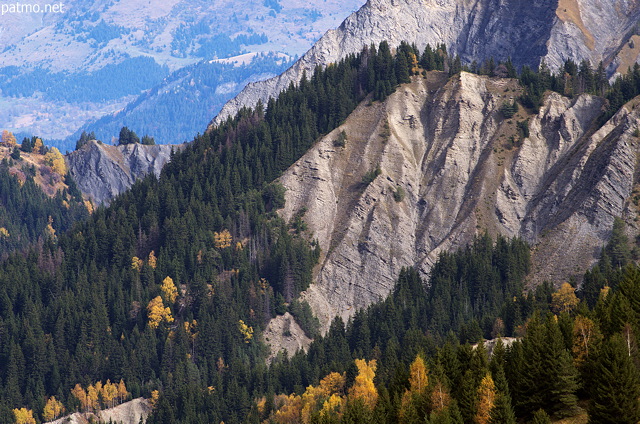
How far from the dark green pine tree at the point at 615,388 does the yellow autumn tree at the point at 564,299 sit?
7890 cm

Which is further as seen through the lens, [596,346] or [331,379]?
[331,379]

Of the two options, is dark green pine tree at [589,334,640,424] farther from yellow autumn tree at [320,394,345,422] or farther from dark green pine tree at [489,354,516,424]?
yellow autumn tree at [320,394,345,422]

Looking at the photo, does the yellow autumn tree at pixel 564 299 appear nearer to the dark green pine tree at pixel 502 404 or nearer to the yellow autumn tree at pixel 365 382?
the yellow autumn tree at pixel 365 382

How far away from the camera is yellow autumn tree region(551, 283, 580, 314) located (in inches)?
7598

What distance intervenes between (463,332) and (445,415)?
6989 centimetres

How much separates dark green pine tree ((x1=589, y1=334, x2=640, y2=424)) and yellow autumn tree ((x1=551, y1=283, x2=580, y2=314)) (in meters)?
78.9

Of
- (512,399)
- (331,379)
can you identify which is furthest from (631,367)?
(331,379)

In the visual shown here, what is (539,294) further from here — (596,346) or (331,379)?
(596,346)

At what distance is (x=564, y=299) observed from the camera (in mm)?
195125

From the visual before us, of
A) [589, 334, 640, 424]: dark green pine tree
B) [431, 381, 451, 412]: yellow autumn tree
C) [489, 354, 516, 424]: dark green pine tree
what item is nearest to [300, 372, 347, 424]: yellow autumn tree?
[431, 381, 451, 412]: yellow autumn tree

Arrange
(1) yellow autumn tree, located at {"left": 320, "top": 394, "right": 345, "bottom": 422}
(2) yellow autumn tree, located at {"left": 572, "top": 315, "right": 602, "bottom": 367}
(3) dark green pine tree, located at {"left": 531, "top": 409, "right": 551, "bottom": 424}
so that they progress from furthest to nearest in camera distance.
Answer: (1) yellow autumn tree, located at {"left": 320, "top": 394, "right": 345, "bottom": 422} < (2) yellow autumn tree, located at {"left": 572, "top": 315, "right": 602, "bottom": 367} < (3) dark green pine tree, located at {"left": 531, "top": 409, "right": 551, "bottom": 424}

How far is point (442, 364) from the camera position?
137 meters

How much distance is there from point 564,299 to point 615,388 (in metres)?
87.6

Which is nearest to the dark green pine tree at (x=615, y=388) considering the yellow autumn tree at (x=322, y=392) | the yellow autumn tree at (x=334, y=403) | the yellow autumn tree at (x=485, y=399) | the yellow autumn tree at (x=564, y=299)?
the yellow autumn tree at (x=485, y=399)
